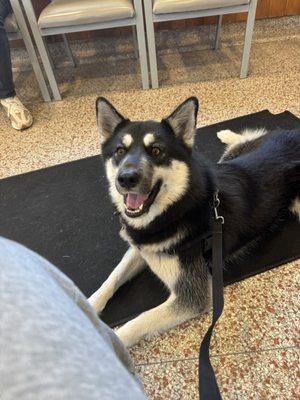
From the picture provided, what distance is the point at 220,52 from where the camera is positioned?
3.13m

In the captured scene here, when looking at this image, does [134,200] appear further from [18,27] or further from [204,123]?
[18,27]

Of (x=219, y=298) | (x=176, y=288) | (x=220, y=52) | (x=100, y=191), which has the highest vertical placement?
(x=219, y=298)

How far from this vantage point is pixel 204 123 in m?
2.22

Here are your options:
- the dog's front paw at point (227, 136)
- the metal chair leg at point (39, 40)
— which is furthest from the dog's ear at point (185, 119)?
the metal chair leg at point (39, 40)

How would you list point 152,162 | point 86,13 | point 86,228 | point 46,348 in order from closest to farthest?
1. point 46,348
2. point 152,162
3. point 86,228
4. point 86,13

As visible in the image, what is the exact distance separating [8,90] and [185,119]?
1926 millimetres

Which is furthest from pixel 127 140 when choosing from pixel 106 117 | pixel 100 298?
pixel 100 298

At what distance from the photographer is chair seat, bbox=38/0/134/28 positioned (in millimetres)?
2219

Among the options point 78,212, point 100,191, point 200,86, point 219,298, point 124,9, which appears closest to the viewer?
point 219,298

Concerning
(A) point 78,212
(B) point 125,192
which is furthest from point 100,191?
(B) point 125,192

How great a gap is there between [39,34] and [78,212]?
5.27 ft

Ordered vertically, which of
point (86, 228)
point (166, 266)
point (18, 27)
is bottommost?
point (86, 228)

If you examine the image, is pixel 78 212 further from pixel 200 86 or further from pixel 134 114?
pixel 200 86

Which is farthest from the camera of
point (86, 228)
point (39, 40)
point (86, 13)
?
point (39, 40)
